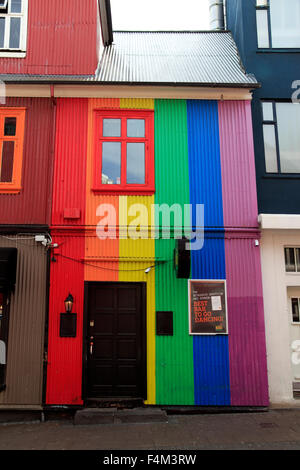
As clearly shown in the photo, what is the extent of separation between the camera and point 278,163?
28.8 ft

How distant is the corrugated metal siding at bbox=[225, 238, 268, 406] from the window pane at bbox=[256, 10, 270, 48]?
532 centimetres

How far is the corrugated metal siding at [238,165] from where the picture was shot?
8.28 m

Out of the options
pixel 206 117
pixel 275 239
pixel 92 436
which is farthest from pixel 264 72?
pixel 92 436

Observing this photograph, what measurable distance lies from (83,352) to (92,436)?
1.74 m

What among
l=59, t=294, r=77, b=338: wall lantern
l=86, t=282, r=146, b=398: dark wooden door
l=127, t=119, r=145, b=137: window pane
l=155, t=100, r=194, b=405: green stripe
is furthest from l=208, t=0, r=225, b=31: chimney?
l=59, t=294, r=77, b=338: wall lantern

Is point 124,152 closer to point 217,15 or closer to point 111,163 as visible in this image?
point 111,163

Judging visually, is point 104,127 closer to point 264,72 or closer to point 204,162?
point 204,162

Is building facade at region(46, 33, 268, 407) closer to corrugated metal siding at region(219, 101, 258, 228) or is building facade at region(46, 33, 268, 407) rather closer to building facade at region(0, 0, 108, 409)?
corrugated metal siding at region(219, 101, 258, 228)

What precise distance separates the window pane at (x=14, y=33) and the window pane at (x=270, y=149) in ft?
21.4

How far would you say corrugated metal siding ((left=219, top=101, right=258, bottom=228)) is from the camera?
8.28m

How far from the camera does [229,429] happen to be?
21.6 feet

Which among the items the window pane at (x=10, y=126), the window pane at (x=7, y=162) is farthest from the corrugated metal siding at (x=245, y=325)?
the window pane at (x=10, y=126)

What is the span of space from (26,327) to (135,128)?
509 cm
